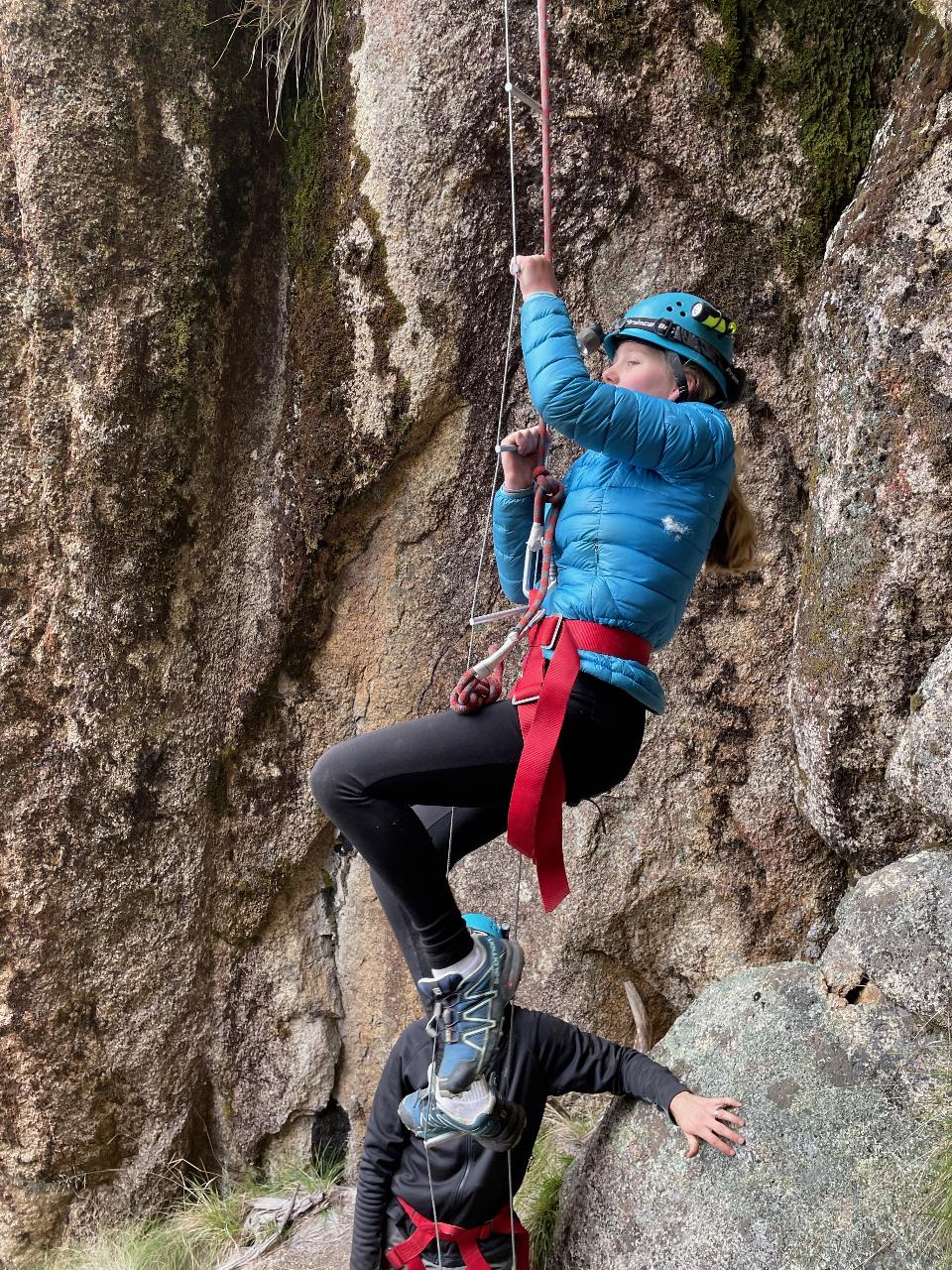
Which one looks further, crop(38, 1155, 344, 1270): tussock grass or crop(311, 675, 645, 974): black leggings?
crop(38, 1155, 344, 1270): tussock grass

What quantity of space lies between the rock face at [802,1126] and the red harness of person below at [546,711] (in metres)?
0.79

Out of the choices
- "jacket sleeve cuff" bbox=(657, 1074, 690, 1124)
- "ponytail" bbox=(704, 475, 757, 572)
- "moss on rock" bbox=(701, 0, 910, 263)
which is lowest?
"jacket sleeve cuff" bbox=(657, 1074, 690, 1124)

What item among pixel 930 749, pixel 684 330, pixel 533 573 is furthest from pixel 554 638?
pixel 930 749

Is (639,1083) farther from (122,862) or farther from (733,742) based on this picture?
(122,862)

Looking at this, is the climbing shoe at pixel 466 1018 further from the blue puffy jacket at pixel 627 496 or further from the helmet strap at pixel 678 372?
the helmet strap at pixel 678 372

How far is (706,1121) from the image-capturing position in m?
2.77

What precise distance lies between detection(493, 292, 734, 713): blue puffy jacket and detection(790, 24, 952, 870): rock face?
0.92m

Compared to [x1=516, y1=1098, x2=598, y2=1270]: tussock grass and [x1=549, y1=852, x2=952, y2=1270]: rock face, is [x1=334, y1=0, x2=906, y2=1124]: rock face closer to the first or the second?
[x1=516, y1=1098, x2=598, y2=1270]: tussock grass

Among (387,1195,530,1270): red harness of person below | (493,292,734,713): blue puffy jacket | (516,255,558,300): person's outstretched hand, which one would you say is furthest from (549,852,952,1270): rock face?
(516,255,558,300): person's outstretched hand

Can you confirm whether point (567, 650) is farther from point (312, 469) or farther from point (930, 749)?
point (312, 469)

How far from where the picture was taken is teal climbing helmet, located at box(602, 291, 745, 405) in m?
2.80

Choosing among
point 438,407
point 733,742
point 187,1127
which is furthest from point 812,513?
point 187,1127

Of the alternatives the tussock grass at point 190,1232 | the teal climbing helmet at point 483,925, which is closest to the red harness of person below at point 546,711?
the teal climbing helmet at point 483,925

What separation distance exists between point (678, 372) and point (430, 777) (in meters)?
1.22
